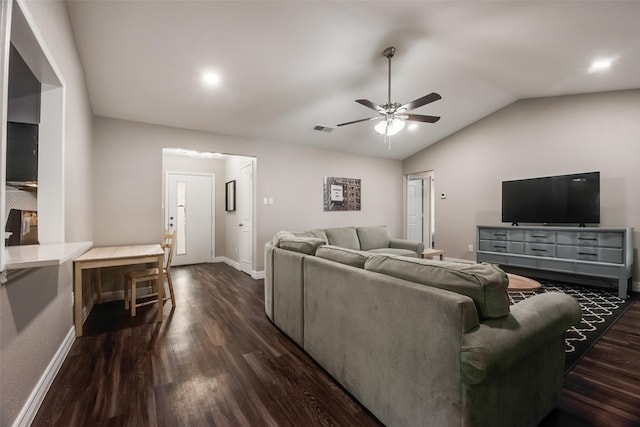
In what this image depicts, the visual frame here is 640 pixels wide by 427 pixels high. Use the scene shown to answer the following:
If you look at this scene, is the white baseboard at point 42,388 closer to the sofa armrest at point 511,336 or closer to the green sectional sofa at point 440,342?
the green sectional sofa at point 440,342

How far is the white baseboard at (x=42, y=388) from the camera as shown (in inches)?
55.3

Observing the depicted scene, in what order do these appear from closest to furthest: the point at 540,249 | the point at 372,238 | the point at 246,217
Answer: the point at 540,249 → the point at 372,238 → the point at 246,217

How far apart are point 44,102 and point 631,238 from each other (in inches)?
253

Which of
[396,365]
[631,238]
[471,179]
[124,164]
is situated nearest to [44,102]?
[124,164]

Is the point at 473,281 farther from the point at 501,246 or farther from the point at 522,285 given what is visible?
the point at 501,246

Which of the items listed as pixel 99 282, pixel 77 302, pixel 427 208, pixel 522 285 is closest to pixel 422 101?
pixel 522 285

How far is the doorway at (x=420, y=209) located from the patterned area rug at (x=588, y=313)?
2731mm

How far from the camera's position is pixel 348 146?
5504mm

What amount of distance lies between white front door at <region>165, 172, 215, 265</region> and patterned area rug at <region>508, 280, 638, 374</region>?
18.1 feet

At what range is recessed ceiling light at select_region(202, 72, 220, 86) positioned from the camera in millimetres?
2992

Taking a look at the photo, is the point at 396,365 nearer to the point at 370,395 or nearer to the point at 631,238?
the point at 370,395

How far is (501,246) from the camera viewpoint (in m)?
4.55

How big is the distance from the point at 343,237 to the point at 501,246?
2.62 meters

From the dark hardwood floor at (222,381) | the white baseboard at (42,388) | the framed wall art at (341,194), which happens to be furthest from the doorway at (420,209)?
the white baseboard at (42,388)
